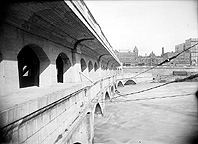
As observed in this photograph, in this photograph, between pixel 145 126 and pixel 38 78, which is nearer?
pixel 38 78

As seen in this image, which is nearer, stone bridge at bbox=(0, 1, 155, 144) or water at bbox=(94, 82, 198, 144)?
stone bridge at bbox=(0, 1, 155, 144)

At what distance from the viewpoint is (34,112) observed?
3332 mm

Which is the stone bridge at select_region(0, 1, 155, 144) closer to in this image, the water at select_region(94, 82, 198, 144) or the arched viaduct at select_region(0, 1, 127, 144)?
the arched viaduct at select_region(0, 1, 127, 144)

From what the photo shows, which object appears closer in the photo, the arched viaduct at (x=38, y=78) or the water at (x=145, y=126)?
the arched viaduct at (x=38, y=78)

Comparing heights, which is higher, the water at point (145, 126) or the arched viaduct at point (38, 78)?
the arched viaduct at point (38, 78)

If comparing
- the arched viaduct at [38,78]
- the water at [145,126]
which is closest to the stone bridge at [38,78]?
the arched viaduct at [38,78]

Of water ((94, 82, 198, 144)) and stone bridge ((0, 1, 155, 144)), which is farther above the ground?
stone bridge ((0, 1, 155, 144))

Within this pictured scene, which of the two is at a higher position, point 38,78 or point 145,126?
point 38,78

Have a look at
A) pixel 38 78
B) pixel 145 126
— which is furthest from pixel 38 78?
pixel 145 126

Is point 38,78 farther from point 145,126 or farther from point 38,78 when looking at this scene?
point 145,126

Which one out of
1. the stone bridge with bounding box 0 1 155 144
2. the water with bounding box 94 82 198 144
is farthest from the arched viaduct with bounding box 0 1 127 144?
the water with bounding box 94 82 198 144

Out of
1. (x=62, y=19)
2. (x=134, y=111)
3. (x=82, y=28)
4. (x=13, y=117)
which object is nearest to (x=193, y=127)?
(x=134, y=111)

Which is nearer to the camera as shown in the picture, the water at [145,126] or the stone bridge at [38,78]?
the stone bridge at [38,78]

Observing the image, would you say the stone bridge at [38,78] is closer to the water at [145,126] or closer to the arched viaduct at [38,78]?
the arched viaduct at [38,78]
